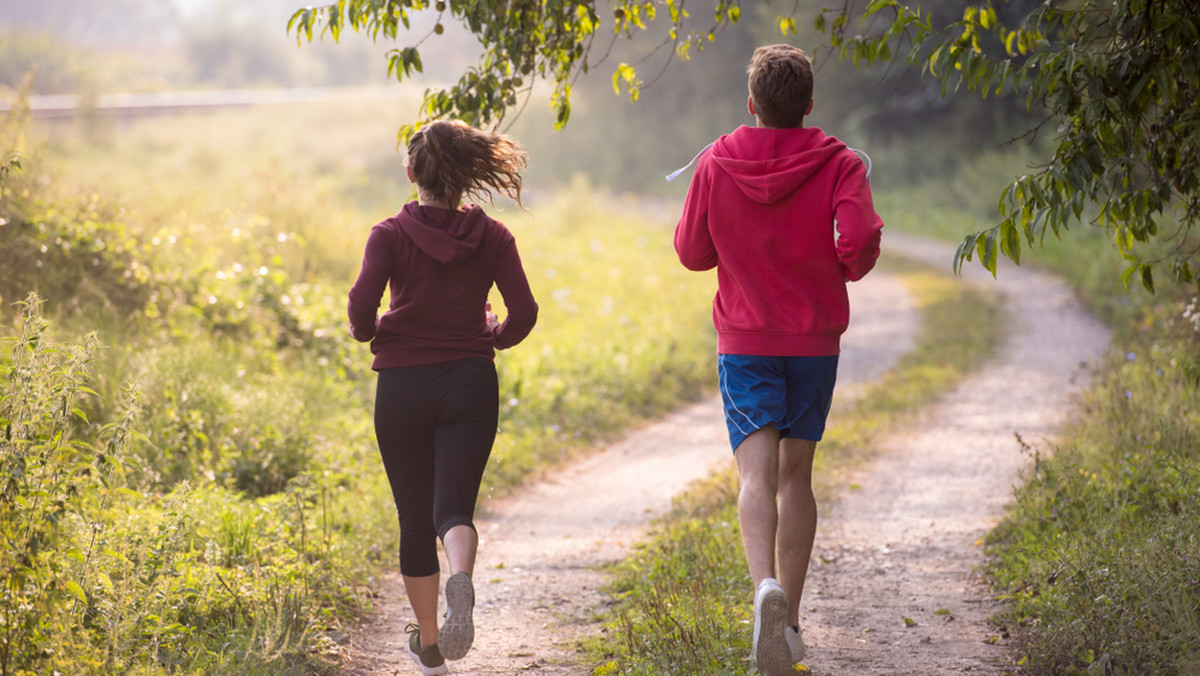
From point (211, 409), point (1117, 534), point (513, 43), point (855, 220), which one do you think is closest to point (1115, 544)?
point (1117, 534)

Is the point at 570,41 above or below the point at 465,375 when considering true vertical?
above

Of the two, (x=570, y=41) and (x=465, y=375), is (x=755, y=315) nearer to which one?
(x=465, y=375)

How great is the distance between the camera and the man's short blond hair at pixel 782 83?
3.33 meters

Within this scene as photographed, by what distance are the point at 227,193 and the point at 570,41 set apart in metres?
10.7

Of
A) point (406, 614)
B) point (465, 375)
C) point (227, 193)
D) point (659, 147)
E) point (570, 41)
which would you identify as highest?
point (659, 147)

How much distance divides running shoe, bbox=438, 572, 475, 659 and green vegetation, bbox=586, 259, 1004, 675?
2.69 feet

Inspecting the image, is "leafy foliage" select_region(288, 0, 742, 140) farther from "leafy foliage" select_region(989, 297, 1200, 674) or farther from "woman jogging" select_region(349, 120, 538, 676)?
"leafy foliage" select_region(989, 297, 1200, 674)

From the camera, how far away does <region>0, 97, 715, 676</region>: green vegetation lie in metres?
3.21

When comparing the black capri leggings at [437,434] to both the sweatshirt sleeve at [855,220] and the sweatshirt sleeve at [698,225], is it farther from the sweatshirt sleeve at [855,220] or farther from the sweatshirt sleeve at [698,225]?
the sweatshirt sleeve at [855,220]

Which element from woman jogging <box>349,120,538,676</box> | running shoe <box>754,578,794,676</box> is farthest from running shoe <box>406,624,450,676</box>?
running shoe <box>754,578,794,676</box>

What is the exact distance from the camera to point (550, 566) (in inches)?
221

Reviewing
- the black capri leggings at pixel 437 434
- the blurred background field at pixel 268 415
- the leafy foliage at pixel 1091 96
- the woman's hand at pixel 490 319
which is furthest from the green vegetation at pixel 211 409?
the leafy foliage at pixel 1091 96

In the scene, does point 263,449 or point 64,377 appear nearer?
point 64,377

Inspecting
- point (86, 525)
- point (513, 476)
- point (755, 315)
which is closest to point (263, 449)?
point (513, 476)
